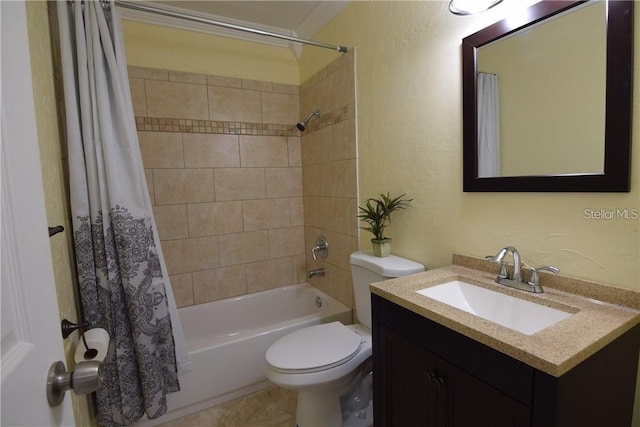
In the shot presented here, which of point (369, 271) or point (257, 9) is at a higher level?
point (257, 9)

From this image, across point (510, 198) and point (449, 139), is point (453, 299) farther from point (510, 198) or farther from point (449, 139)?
point (449, 139)

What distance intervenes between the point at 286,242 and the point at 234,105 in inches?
45.3

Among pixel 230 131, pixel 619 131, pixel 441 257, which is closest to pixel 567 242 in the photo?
pixel 619 131

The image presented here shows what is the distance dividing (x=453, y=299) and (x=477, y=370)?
37 cm

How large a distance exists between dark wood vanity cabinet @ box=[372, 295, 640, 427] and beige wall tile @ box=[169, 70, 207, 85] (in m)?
1.96

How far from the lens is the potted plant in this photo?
5.33 ft

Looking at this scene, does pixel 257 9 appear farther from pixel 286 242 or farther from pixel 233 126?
pixel 286 242

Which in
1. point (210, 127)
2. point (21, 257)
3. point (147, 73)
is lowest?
point (21, 257)

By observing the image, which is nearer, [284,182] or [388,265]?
[388,265]

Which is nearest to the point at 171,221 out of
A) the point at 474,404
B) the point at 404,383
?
the point at 404,383

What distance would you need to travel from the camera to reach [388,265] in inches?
59.3

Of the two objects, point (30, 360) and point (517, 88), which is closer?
point (30, 360)

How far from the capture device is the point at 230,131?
237 centimetres

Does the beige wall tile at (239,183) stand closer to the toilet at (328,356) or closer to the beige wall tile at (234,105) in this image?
the beige wall tile at (234,105)
